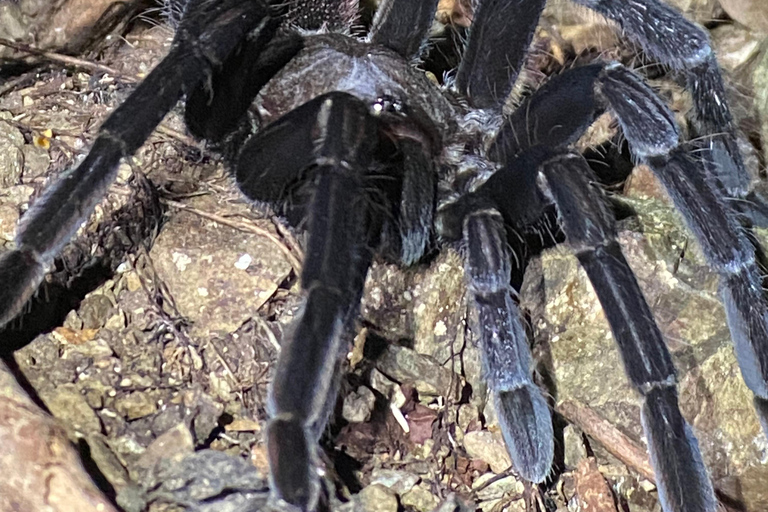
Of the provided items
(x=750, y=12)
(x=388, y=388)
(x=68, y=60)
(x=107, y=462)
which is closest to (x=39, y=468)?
(x=107, y=462)

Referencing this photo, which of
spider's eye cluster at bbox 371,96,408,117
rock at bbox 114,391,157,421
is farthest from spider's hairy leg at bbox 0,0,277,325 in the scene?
spider's eye cluster at bbox 371,96,408,117

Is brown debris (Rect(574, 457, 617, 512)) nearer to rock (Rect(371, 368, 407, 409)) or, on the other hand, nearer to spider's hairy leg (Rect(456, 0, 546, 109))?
rock (Rect(371, 368, 407, 409))

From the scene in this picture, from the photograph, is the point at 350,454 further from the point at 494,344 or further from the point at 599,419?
the point at 599,419

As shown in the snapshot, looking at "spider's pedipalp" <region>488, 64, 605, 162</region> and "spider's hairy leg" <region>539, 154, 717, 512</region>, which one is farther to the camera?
"spider's pedipalp" <region>488, 64, 605, 162</region>

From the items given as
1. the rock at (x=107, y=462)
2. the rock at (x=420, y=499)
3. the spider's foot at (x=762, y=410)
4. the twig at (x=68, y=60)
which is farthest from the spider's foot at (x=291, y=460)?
the twig at (x=68, y=60)

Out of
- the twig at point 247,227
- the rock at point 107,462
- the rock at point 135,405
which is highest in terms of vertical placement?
the twig at point 247,227

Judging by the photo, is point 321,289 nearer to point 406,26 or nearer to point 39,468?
point 39,468

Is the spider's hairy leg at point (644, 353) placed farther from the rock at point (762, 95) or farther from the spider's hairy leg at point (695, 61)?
the rock at point (762, 95)

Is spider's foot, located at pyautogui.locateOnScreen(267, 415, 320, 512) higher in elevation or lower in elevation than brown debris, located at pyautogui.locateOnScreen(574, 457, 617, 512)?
higher
